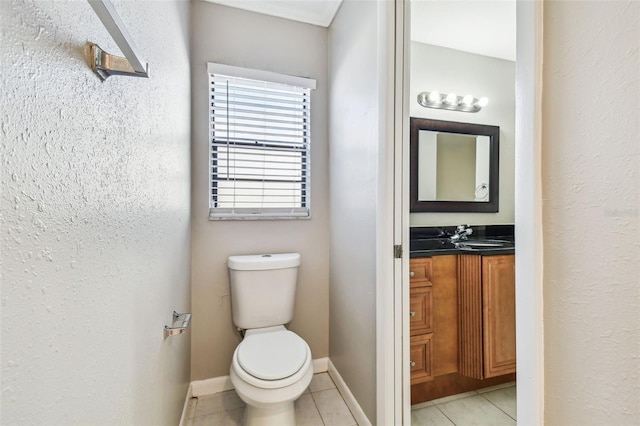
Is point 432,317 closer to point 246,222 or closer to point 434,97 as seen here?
point 246,222

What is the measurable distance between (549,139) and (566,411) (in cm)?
55

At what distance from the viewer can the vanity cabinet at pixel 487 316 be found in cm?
160

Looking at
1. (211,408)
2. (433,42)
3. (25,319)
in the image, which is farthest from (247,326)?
Answer: (433,42)

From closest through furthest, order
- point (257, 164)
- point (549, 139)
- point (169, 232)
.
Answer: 1. point (549, 139)
2. point (169, 232)
3. point (257, 164)

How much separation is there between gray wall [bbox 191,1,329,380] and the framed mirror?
70cm

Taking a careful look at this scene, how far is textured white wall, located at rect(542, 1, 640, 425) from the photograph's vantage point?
0.48m

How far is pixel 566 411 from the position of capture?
1.90 ft

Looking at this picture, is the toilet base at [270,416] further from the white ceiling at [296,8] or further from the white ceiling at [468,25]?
the white ceiling at [468,25]

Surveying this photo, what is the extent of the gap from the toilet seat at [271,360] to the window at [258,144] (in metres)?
0.74

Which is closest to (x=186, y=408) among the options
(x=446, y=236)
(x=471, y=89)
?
(x=446, y=236)

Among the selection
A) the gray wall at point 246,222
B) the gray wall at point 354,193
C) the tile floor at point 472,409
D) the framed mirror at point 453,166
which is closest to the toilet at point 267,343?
the gray wall at point 246,222

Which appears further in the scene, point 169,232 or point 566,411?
point 169,232

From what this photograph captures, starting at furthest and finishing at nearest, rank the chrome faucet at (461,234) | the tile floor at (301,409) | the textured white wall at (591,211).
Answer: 1. the chrome faucet at (461,234)
2. the tile floor at (301,409)
3. the textured white wall at (591,211)

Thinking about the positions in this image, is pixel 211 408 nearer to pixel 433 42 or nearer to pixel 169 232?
pixel 169 232
